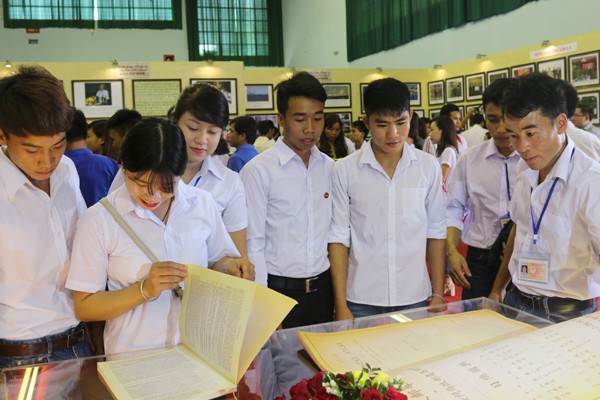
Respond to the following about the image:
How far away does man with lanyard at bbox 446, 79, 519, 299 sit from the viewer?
2.55m

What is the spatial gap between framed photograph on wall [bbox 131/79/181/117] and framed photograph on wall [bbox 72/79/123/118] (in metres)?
0.33

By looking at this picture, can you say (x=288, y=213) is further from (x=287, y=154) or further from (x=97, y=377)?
(x=97, y=377)

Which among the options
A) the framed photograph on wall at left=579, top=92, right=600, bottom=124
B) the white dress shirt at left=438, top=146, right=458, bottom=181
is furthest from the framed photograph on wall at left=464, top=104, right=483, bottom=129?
the white dress shirt at left=438, top=146, right=458, bottom=181

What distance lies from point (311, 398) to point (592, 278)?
1.27 metres

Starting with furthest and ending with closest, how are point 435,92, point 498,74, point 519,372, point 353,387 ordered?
point 435,92
point 498,74
point 519,372
point 353,387

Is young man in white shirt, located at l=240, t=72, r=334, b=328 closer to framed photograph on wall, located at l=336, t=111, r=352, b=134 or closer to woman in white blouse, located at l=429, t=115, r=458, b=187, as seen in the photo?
woman in white blouse, located at l=429, t=115, r=458, b=187

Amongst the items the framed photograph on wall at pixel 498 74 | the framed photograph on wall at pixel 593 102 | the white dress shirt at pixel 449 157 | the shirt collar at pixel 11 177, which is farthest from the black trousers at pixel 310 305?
the framed photograph on wall at pixel 498 74

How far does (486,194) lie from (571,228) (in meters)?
0.81

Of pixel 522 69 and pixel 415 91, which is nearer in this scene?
pixel 522 69

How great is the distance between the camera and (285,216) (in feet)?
7.68

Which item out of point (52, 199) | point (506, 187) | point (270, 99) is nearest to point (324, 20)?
point (270, 99)

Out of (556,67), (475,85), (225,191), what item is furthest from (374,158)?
(475,85)

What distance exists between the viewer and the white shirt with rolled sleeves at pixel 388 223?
2209mm

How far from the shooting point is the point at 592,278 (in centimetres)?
178
